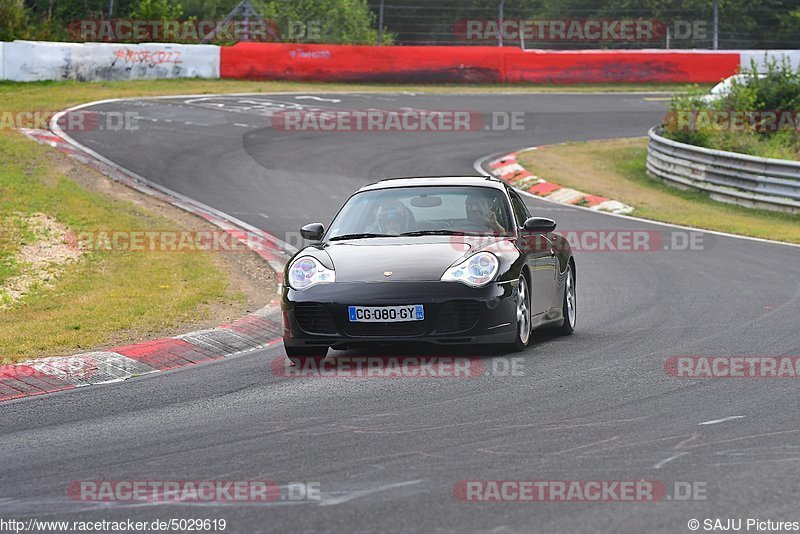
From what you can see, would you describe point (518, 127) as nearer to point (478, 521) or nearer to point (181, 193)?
point (181, 193)

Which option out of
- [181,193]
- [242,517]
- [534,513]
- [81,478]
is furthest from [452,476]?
[181,193]

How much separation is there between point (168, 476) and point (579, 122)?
91.1 feet

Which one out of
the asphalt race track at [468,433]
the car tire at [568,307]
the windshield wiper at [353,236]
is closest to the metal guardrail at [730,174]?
the asphalt race track at [468,433]

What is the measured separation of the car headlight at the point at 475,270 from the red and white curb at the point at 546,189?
13.0 m

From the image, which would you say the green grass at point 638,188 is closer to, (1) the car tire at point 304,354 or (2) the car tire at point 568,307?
(2) the car tire at point 568,307

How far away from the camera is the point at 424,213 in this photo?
9.92 metres

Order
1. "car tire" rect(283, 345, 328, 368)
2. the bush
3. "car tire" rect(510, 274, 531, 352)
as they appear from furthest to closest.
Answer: the bush
"car tire" rect(510, 274, 531, 352)
"car tire" rect(283, 345, 328, 368)

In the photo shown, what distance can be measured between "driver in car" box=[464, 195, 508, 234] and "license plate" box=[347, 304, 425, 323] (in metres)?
1.44

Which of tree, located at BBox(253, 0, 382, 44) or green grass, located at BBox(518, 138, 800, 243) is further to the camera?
tree, located at BBox(253, 0, 382, 44)

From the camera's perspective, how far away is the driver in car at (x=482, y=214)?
9.68 meters

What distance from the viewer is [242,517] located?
194 inches

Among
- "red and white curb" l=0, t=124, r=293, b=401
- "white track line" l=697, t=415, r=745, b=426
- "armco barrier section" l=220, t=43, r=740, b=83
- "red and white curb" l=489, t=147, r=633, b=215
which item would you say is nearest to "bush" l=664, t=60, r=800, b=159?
"red and white curb" l=489, t=147, r=633, b=215

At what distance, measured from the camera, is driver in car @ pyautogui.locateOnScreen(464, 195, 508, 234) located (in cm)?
968

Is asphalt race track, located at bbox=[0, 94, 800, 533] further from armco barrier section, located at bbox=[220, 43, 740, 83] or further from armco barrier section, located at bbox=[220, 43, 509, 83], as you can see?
armco barrier section, located at bbox=[220, 43, 740, 83]
